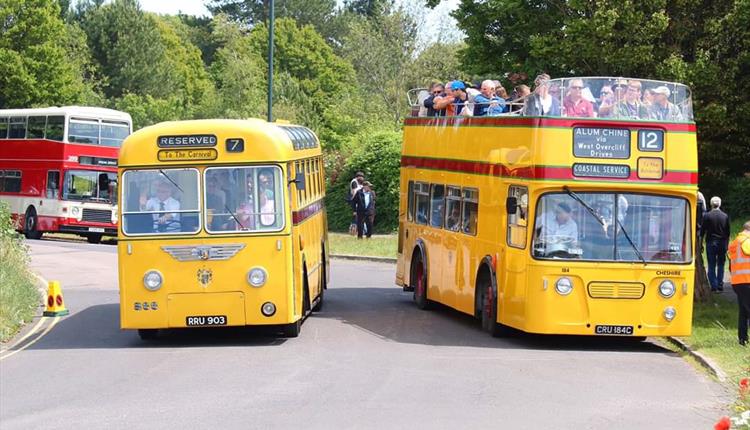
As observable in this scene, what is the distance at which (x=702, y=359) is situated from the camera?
16453 millimetres

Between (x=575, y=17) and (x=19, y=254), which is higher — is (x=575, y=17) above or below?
above

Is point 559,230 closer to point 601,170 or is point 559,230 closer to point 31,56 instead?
point 601,170

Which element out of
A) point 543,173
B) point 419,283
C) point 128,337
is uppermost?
point 543,173

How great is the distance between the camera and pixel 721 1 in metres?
21.3

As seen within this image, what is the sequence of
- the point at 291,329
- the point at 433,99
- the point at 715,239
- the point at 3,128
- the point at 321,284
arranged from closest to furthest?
the point at 291,329, the point at 433,99, the point at 321,284, the point at 715,239, the point at 3,128

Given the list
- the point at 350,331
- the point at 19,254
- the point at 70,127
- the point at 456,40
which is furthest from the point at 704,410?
the point at 456,40

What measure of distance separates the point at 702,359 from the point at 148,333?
24.2ft

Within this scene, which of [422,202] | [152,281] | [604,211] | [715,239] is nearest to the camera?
[152,281]

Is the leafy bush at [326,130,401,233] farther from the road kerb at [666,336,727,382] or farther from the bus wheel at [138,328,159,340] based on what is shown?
the bus wheel at [138,328,159,340]

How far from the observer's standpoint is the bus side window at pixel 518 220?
1761 centimetres

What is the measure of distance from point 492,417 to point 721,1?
11.6 metres

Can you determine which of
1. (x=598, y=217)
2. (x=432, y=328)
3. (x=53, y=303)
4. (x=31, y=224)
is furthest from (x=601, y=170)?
(x=31, y=224)

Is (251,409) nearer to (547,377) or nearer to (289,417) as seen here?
(289,417)

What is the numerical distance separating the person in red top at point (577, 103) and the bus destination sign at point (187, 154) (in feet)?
Answer: 15.3
